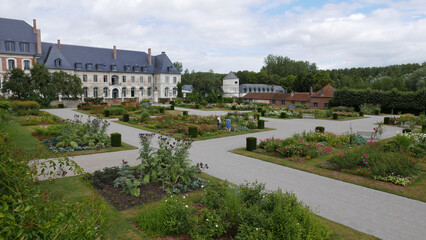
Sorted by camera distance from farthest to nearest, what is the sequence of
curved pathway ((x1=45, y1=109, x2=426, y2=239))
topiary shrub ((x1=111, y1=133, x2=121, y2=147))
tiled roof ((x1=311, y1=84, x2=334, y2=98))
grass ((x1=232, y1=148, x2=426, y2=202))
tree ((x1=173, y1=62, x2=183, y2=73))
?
tree ((x1=173, y1=62, x2=183, y2=73)) → tiled roof ((x1=311, y1=84, x2=334, y2=98)) → topiary shrub ((x1=111, y1=133, x2=121, y2=147)) → grass ((x1=232, y1=148, x2=426, y2=202)) → curved pathway ((x1=45, y1=109, x2=426, y2=239))

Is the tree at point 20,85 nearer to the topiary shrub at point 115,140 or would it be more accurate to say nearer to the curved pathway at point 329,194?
the topiary shrub at point 115,140

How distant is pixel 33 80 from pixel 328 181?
1508 inches

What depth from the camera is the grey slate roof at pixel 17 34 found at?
139ft

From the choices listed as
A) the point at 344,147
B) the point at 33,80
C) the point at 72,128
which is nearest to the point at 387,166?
the point at 344,147

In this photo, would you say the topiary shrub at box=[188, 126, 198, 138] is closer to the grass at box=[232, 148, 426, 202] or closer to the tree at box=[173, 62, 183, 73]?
the grass at box=[232, 148, 426, 202]

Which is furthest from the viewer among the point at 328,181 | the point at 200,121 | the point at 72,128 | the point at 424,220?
the point at 200,121

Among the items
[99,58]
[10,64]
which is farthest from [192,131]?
[99,58]

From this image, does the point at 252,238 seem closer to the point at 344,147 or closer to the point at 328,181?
the point at 328,181

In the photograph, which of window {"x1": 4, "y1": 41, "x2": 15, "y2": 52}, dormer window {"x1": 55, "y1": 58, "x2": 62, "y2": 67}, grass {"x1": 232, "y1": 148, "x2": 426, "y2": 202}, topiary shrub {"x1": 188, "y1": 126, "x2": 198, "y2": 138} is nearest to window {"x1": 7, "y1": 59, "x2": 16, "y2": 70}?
window {"x1": 4, "y1": 41, "x2": 15, "y2": 52}

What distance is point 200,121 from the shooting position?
21.4 meters

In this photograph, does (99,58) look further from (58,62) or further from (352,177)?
(352,177)

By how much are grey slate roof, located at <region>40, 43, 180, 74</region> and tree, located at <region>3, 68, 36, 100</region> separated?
36.4 feet

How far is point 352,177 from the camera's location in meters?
9.36

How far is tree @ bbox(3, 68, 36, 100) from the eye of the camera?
33.5 meters
